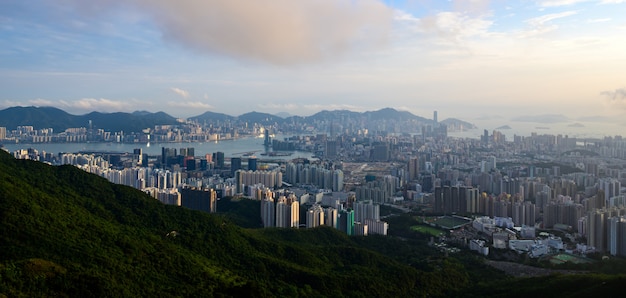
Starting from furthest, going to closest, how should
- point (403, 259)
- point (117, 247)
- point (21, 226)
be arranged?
point (403, 259) → point (117, 247) → point (21, 226)

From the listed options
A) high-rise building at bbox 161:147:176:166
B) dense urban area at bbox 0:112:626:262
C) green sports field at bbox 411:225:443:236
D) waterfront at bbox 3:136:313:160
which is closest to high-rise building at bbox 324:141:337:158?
dense urban area at bbox 0:112:626:262

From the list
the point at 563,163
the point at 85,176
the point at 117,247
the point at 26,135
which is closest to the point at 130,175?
the point at 85,176

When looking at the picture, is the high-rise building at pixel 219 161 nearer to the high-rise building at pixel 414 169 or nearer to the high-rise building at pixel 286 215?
the high-rise building at pixel 414 169

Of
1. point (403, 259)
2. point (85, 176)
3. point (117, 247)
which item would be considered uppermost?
point (85, 176)

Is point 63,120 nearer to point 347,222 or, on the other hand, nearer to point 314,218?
point 314,218

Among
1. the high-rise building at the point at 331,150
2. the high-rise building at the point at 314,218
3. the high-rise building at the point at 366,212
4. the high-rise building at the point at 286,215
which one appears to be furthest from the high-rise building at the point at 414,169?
the high-rise building at the point at 286,215

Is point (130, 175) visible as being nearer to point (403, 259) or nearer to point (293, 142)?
point (403, 259)

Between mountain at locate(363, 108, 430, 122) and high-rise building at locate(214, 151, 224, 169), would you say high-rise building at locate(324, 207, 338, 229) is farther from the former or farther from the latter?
mountain at locate(363, 108, 430, 122)
